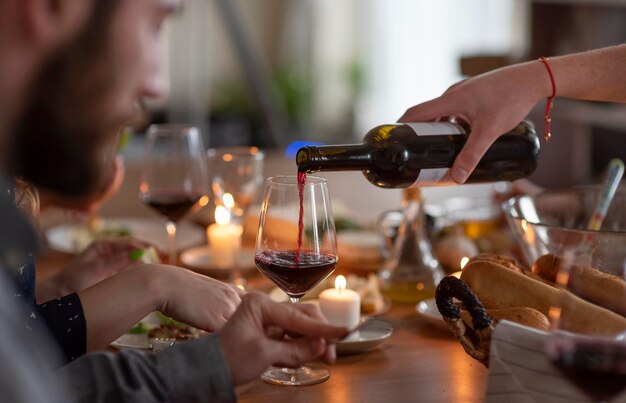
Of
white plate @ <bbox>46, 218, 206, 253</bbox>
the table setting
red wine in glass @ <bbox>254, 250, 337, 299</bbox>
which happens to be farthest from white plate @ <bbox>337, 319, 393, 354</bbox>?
white plate @ <bbox>46, 218, 206, 253</bbox>

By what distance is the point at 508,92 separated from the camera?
1318mm

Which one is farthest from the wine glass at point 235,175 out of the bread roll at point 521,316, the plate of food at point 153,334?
the bread roll at point 521,316

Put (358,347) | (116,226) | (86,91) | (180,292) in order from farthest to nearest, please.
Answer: (116,226)
(358,347)
(180,292)
(86,91)

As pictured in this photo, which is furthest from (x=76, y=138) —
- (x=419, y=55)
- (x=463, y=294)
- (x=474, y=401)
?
(x=419, y=55)

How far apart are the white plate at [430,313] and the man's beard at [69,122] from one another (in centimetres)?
69

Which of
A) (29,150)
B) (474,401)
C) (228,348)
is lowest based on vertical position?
(474,401)

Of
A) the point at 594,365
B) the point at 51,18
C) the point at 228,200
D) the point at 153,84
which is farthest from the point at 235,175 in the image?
the point at 594,365

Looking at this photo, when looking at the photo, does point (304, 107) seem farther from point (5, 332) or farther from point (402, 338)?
point (5, 332)

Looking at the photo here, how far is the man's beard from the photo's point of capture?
2.76 ft

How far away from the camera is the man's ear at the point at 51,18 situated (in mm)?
804

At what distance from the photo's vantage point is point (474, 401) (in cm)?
111

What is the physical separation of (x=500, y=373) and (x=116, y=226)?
4.59 feet

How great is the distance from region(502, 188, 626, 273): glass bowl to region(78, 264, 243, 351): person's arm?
48 cm

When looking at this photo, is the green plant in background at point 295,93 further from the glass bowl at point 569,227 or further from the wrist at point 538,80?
the wrist at point 538,80
